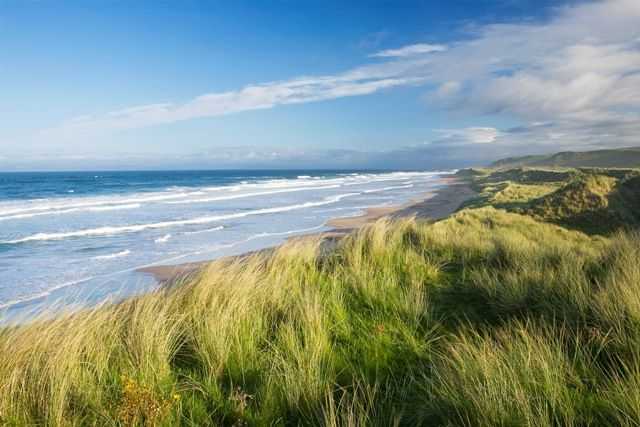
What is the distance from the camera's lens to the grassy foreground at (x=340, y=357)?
264cm

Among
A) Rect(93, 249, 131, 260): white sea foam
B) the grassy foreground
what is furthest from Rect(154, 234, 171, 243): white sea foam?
the grassy foreground

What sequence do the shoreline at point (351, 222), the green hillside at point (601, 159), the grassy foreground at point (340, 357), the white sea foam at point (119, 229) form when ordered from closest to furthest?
the grassy foreground at point (340, 357) → the shoreline at point (351, 222) → the white sea foam at point (119, 229) → the green hillside at point (601, 159)

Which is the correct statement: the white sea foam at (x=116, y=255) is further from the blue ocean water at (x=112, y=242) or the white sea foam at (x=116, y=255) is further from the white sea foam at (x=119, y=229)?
the white sea foam at (x=119, y=229)

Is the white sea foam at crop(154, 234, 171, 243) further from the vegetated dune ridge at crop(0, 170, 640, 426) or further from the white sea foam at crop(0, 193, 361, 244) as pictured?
the vegetated dune ridge at crop(0, 170, 640, 426)

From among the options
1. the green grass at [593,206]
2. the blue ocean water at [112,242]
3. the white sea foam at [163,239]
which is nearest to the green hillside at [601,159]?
the green grass at [593,206]

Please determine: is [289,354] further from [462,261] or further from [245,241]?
[245,241]

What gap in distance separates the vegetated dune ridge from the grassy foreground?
16 mm

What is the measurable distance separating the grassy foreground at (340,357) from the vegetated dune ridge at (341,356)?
Result: 0.02 meters

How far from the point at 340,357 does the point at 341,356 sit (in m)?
0.04

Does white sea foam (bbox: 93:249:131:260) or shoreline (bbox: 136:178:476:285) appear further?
white sea foam (bbox: 93:249:131:260)

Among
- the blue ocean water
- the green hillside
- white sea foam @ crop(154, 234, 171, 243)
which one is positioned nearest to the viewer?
the blue ocean water

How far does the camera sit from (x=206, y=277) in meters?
5.41

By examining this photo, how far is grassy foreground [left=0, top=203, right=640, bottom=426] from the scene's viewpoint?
2.64 meters

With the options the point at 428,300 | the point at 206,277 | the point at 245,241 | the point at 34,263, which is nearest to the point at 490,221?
the point at 245,241
